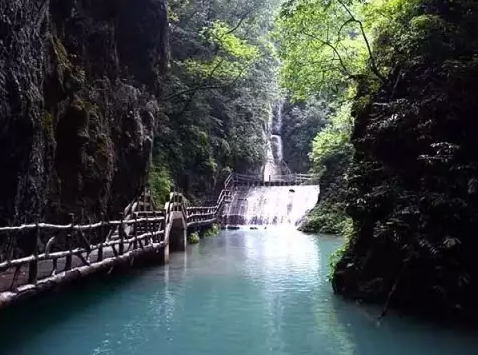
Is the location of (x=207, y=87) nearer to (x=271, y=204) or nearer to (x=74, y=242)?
(x=271, y=204)

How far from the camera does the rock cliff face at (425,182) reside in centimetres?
877

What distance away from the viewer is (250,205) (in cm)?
3391

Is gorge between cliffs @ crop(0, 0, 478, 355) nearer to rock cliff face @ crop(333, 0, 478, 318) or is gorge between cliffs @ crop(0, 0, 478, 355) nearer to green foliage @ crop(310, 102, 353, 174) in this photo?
rock cliff face @ crop(333, 0, 478, 318)

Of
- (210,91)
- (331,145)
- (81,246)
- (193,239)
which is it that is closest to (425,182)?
(81,246)

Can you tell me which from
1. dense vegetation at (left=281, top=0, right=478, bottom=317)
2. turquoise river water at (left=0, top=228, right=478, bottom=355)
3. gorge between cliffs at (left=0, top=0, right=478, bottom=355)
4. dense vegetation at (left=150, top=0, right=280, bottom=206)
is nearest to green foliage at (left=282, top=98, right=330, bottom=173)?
dense vegetation at (left=150, top=0, right=280, bottom=206)

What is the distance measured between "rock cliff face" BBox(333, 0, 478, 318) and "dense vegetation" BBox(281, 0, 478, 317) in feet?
0.06

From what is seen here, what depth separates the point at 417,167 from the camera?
1005cm

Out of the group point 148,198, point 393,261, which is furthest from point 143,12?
point 393,261

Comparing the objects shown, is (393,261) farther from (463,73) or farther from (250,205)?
(250,205)

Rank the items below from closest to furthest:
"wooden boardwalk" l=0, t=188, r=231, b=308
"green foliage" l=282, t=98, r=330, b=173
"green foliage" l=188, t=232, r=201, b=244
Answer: "wooden boardwalk" l=0, t=188, r=231, b=308 < "green foliage" l=188, t=232, r=201, b=244 < "green foliage" l=282, t=98, r=330, b=173

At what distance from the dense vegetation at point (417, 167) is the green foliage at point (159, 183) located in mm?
12087

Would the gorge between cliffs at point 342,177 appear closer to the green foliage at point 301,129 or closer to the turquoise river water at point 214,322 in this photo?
the turquoise river water at point 214,322

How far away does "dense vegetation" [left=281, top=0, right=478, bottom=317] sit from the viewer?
28.8ft

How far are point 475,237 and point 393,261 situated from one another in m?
1.73
